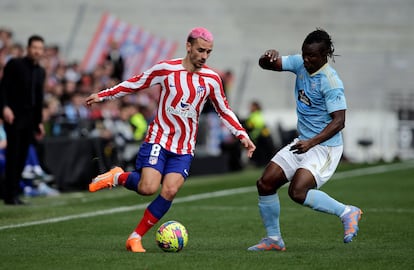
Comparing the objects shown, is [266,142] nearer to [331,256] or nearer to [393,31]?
[393,31]

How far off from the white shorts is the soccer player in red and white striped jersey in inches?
12.9

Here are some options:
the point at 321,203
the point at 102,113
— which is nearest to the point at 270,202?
the point at 321,203

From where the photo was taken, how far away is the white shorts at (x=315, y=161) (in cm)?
880

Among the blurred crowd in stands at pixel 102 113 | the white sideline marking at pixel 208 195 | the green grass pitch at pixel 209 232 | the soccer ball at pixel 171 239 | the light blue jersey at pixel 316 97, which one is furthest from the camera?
the blurred crowd in stands at pixel 102 113

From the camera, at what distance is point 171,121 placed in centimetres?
895

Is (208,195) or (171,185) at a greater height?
(171,185)

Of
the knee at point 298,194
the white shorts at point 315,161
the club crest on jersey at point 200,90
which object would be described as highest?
the club crest on jersey at point 200,90

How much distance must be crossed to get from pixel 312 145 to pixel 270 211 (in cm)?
84

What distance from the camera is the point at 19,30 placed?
31.9 metres

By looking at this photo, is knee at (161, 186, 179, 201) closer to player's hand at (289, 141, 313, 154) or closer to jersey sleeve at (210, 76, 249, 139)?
jersey sleeve at (210, 76, 249, 139)

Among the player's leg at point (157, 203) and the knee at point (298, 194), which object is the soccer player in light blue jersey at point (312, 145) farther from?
the player's leg at point (157, 203)

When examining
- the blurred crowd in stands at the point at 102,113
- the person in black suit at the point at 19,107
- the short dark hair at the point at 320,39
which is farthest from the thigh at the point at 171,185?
the blurred crowd in stands at the point at 102,113

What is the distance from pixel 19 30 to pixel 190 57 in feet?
78.6

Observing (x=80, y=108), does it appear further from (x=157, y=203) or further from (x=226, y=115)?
(x=157, y=203)
